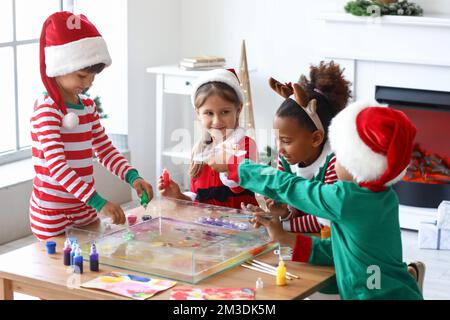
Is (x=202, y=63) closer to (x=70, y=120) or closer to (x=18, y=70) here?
(x=18, y=70)

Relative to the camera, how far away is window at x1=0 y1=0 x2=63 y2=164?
4.74 meters

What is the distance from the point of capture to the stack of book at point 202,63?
5.09m

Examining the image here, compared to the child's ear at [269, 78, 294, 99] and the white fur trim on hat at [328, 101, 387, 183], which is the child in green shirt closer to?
the white fur trim on hat at [328, 101, 387, 183]

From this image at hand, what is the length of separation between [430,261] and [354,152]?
2.24 m

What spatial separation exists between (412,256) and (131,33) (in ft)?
7.29

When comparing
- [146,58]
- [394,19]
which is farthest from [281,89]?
[146,58]

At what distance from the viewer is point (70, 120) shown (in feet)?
8.75

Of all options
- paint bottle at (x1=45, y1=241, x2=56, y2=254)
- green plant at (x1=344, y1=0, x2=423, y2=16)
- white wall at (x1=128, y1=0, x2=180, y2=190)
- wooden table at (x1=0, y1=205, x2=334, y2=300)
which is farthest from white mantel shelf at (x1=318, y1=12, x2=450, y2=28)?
paint bottle at (x1=45, y1=241, x2=56, y2=254)

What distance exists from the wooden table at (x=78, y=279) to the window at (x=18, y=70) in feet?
8.48

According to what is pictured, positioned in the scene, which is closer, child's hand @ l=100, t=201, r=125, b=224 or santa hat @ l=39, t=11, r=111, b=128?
child's hand @ l=100, t=201, r=125, b=224

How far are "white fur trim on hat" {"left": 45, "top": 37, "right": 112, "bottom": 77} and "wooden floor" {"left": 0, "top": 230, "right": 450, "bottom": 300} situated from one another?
55.3 inches

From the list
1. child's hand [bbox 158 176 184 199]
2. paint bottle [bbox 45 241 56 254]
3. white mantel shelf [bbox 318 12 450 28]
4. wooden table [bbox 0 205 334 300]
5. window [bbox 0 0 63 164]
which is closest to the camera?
wooden table [bbox 0 205 334 300]

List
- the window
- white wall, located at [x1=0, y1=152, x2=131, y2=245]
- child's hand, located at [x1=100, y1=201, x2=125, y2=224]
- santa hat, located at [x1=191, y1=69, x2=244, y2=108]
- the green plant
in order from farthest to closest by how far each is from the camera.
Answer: the window → the green plant → white wall, located at [x1=0, y1=152, x2=131, y2=245] → santa hat, located at [x1=191, y1=69, x2=244, y2=108] → child's hand, located at [x1=100, y1=201, x2=125, y2=224]
